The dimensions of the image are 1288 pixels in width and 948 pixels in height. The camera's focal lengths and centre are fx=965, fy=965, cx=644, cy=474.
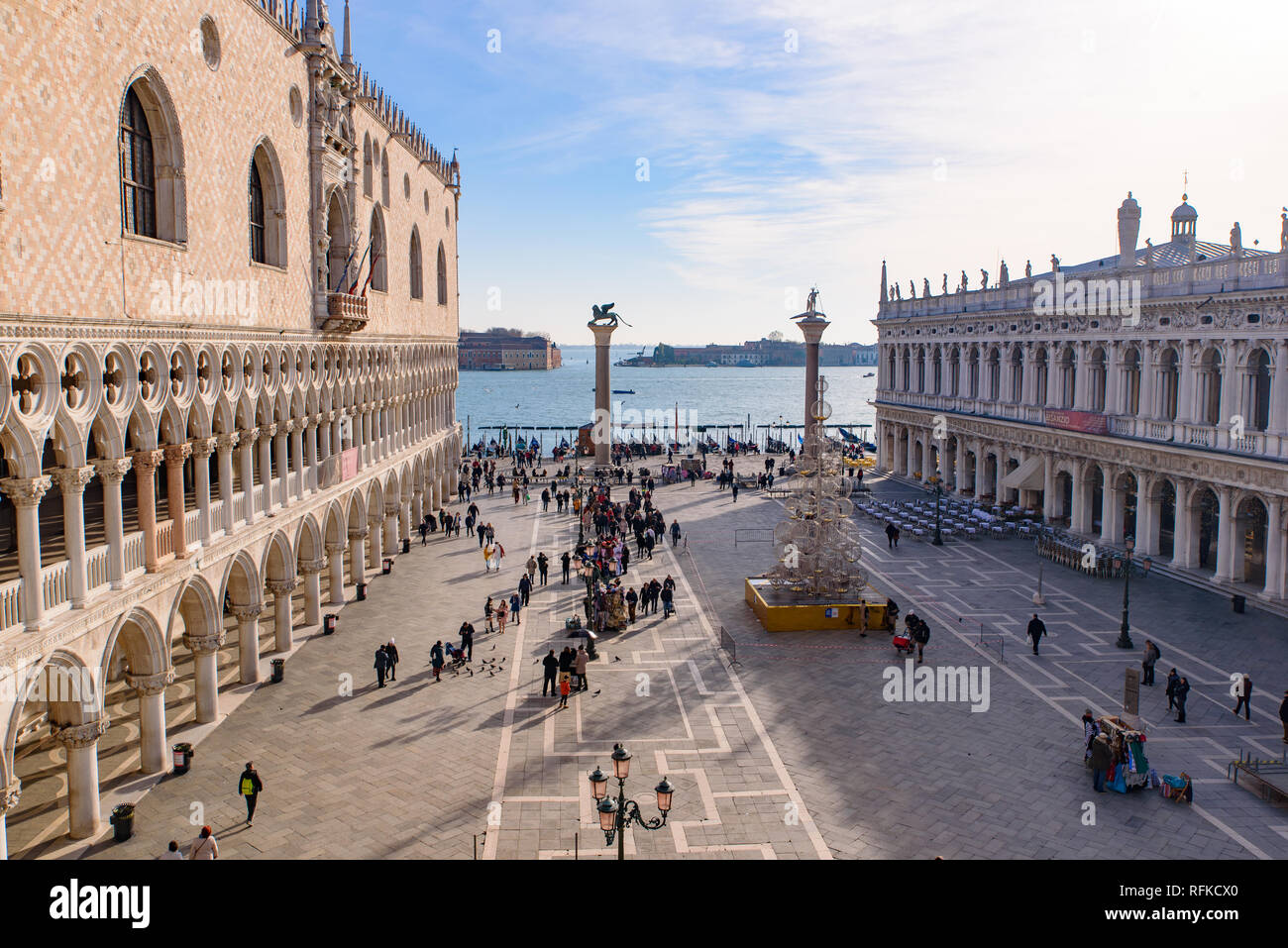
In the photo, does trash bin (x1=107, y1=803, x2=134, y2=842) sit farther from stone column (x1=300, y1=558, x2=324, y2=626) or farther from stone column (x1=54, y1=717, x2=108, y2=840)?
stone column (x1=300, y1=558, x2=324, y2=626)

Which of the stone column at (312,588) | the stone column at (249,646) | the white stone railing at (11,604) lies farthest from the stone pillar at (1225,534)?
the white stone railing at (11,604)

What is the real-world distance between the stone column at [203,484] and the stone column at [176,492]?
44cm

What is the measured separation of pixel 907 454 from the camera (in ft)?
186

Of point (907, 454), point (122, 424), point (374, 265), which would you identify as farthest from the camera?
point (907, 454)

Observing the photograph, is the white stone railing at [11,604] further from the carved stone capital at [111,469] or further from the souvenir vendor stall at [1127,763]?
the souvenir vendor stall at [1127,763]

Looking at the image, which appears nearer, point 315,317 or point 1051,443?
point 315,317

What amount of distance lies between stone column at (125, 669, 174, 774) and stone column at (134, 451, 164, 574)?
188 cm

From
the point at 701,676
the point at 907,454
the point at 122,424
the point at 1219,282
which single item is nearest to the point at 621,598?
the point at 701,676

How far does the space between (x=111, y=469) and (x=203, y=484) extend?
3734 mm

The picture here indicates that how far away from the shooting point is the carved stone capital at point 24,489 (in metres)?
12.5

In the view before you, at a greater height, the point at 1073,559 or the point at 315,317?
the point at 315,317

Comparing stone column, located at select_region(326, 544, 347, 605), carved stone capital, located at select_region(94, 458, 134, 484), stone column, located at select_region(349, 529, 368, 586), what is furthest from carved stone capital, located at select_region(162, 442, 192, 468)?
stone column, located at select_region(349, 529, 368, 586)
